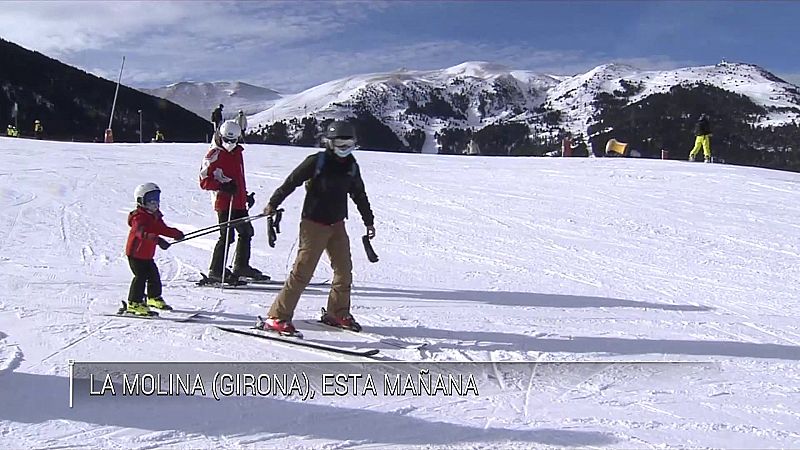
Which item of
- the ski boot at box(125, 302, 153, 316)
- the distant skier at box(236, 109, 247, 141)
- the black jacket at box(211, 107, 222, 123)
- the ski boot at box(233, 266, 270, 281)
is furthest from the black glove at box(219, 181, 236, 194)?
the ski boot at box(125, 302, 153, 316)

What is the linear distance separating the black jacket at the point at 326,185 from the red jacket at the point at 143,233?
128 centimetres

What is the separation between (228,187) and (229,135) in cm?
53

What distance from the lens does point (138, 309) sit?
20.3 feet

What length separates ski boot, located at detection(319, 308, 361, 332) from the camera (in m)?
5.95

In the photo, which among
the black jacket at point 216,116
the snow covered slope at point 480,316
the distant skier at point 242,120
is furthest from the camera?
the black jacket at point 216,116

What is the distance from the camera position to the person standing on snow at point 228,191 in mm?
7504

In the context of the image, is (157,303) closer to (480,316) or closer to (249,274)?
(249,274)

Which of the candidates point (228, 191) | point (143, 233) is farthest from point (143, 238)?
point (228, 191)

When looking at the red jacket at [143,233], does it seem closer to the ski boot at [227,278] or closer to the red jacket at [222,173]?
the red jacket at [222,173]

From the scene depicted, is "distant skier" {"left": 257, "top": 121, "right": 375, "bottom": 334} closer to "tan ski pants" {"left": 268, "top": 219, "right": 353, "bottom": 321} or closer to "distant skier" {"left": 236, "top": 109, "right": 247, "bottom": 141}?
"tan ski pants" {"left": 268, "top": 219, "right": 353, "bottom": 321}

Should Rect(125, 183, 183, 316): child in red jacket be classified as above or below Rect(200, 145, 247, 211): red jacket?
below

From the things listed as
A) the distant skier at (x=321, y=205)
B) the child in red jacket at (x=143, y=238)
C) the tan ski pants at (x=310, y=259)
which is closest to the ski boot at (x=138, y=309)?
the child in red jacket at (x=143, y=238)

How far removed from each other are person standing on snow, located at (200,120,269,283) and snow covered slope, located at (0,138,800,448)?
0.44m

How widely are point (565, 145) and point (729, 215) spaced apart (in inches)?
599
